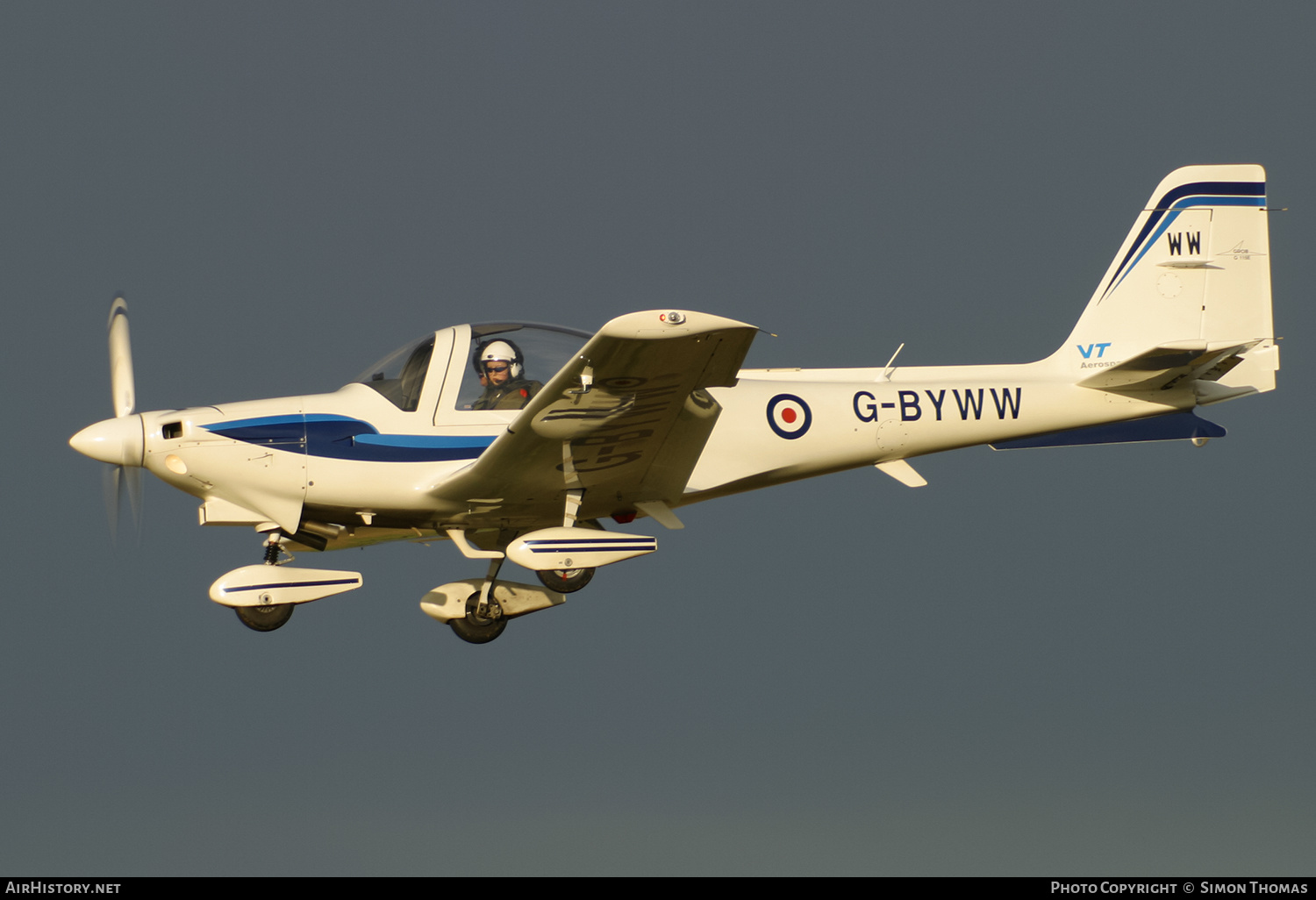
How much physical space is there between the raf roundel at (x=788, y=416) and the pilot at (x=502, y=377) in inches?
76.0

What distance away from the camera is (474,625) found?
12.6 meters

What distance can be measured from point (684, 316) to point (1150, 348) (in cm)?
531

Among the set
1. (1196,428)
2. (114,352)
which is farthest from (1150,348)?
(114,352)

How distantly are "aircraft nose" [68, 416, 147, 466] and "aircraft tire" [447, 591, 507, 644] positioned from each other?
8.98 feet

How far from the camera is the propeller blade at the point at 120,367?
12.1m

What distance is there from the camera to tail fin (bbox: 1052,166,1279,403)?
1372cm

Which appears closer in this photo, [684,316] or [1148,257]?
[684,316]

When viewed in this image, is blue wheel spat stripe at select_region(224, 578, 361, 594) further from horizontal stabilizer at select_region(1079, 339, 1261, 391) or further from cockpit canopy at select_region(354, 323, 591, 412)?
horizontal stabilizer at select_region(1079, 339, 1261, 391)

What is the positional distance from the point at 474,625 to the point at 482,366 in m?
2.17

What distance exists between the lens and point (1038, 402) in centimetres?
1331

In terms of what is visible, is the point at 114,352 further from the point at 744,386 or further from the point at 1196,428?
the point at 1196,428

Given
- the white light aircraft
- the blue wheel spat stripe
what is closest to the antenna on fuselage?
the white light aircraft

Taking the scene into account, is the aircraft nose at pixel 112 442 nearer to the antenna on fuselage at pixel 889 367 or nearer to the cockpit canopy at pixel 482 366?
the cockpit canopy at pixel 482 366

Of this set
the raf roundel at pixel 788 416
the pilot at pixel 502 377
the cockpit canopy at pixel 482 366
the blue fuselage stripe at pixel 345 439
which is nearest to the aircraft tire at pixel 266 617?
the blue fuselage stripe at pixel 345 439
